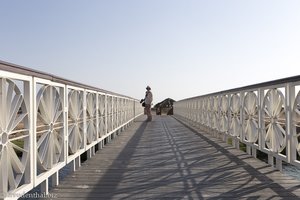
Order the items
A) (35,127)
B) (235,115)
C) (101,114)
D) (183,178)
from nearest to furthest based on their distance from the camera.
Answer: (35,127), (183,178), (235,115), (101,114)

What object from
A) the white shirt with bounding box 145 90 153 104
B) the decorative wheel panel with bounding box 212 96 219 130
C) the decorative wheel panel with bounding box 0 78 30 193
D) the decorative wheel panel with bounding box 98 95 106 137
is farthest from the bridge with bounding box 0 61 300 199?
the white shirt with bounding box 145 90 153 104

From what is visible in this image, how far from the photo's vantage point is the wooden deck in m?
4.05

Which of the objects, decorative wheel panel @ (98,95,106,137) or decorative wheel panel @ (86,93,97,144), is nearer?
decorative wheel panel @ (86,93,97,144)

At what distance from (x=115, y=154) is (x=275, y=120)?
324 cm

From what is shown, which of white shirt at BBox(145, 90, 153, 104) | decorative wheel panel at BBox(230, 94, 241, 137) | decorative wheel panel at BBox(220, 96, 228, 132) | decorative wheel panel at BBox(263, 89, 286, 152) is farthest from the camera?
white shirt at BBox(145, 90, 153, 104)

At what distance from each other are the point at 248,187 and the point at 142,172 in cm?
155

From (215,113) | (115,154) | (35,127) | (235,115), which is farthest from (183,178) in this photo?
(215,113)

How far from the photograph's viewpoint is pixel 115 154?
24.0 feet

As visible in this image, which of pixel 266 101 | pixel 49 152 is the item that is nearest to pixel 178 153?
pixel 266 101

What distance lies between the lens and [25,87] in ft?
11.2

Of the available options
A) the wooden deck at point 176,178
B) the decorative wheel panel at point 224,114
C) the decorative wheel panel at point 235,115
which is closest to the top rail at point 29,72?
the wooden deck at point 176,178

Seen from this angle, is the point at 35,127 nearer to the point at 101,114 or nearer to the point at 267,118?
the point at 267,118

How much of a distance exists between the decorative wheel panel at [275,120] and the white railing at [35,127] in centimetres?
275

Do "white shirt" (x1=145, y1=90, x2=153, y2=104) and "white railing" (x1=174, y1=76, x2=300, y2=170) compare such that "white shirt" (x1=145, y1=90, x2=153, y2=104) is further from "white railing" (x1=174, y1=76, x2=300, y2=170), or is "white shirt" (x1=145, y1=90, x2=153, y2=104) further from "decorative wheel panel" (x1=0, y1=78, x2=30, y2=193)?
"decorative wheel panel" (x1=0, y1=78, x2=30, y2=193)
